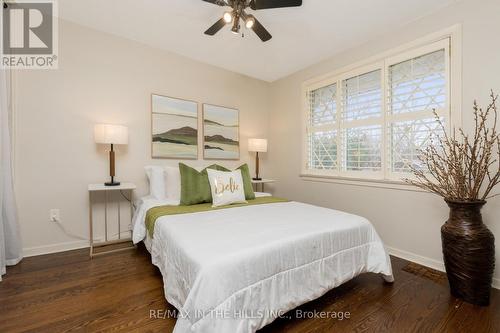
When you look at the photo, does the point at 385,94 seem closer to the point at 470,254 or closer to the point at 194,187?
the point at 470,254

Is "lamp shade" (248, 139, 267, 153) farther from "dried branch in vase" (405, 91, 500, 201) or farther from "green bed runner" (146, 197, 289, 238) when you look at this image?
"dried branch in vase" (405, 91, 500, 201)

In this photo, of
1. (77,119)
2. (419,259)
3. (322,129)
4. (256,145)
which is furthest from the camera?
(256,145)

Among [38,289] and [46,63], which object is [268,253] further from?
[46,63]

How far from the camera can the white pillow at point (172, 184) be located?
8.90 ft

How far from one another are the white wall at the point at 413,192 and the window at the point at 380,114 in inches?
6.3

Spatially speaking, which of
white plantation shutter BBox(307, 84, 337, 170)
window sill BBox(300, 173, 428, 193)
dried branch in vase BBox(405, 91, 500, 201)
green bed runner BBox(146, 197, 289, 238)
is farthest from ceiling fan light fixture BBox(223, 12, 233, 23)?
window sill BBox(300, 173, 428, 193)

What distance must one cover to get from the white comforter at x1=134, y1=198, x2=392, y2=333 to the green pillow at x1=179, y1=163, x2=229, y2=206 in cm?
48

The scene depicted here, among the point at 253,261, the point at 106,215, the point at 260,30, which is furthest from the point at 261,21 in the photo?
the point at 106,215

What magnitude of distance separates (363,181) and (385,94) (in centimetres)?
102

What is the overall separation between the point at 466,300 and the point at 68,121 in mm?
3946

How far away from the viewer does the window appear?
2203mm

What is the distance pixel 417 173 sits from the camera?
7.06 feet

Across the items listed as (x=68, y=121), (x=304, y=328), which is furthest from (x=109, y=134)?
(x=304, y=328)

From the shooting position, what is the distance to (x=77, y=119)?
2.52m
